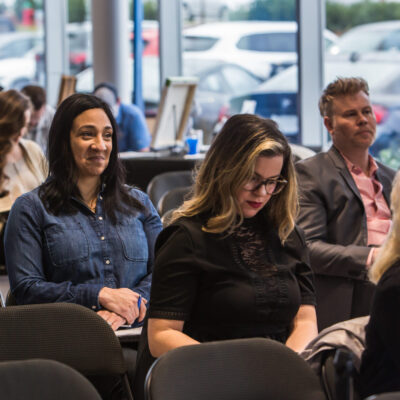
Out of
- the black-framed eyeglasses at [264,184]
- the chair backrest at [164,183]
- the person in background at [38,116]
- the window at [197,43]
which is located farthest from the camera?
the window at [197,43]

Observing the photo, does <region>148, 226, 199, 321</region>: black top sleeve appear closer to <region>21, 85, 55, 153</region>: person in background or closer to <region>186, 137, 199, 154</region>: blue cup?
<region>186, 137, 199, 154</region>: blue cup

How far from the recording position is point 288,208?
230 cm

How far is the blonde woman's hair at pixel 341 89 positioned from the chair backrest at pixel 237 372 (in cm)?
182

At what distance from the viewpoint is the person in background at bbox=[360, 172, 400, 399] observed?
183cm

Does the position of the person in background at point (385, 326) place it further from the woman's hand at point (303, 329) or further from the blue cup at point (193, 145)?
the blue cup at point (193, 145)

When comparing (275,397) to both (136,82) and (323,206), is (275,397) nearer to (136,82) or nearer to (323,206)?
(323,206)

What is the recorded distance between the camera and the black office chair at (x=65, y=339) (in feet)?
7.09

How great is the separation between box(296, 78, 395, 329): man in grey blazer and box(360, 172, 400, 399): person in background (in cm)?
101

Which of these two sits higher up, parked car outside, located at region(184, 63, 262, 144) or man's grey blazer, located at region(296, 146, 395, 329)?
parked car outside, located at region(184, 63, 262, 144)

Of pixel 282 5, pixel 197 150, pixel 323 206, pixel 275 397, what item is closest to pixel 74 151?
pixel 323 206

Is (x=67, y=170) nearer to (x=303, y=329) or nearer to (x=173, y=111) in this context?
(x=303, y=329)

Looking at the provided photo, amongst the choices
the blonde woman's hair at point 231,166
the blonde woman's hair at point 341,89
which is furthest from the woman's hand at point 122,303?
the blonde woman's hair at point 341,89

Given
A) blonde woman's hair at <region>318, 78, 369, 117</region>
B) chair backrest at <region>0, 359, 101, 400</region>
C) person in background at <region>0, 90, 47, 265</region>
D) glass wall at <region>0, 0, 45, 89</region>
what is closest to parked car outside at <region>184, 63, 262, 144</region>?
glass wall at <region>0, 0, 45, 89</region>

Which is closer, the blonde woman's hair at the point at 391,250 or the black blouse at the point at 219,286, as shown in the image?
the blonde woman's hair at the point at 391,250
